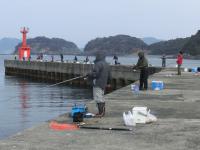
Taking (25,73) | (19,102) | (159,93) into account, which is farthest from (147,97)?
(25,73)

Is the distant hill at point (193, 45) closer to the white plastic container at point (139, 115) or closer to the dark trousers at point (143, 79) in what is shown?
the dark trousers at point (143, 79)

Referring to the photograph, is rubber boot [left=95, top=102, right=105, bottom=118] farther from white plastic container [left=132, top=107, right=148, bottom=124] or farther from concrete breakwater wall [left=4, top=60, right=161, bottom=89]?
concrete breakwater wall [left=4, top=60, right=161, bottom=89]

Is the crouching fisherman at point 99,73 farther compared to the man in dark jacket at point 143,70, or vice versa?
the man in dark jacket at point 143,70

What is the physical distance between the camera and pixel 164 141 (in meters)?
8.55

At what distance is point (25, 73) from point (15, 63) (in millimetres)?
3693

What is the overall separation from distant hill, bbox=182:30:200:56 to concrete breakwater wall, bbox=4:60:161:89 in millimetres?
116815

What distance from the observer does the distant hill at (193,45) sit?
6681 inches

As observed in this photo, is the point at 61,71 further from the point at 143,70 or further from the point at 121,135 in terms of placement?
the point at 121,135

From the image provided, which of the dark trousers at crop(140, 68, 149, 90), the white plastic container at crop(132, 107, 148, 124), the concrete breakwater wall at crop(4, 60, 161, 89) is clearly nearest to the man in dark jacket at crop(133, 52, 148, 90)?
the dark trousers at crop(140, 68, 149, 90)

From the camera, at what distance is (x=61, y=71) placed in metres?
48.8

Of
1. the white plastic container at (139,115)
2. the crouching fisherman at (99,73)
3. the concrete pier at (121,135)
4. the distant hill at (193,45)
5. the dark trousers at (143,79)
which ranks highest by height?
the distant hill at (193,45)

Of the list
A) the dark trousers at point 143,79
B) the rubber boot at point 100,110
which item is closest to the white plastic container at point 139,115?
the rubber boot at point 100,110

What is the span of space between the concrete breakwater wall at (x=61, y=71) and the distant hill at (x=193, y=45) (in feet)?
383

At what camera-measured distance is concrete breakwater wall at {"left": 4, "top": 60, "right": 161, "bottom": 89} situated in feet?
127
